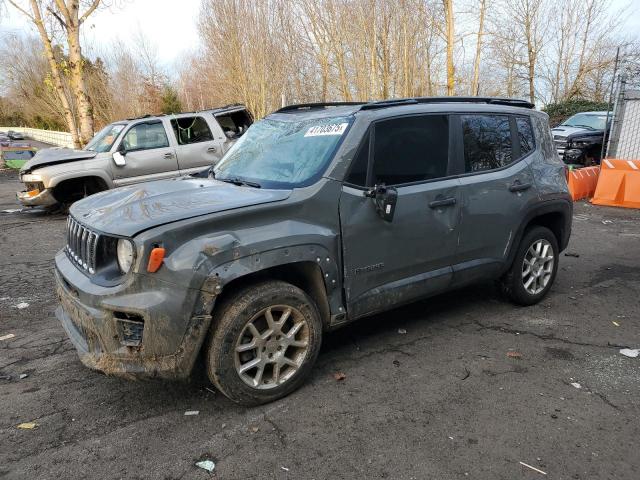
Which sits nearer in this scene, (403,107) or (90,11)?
(403,107)

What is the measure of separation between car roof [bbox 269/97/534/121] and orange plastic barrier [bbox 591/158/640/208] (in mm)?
7007

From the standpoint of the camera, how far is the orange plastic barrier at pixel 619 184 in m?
10.0

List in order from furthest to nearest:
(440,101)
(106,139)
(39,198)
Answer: (106,139), (39,198), (440,101)

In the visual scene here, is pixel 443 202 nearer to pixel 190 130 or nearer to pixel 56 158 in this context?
pixel 190 130

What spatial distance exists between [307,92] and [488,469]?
23.4 metres

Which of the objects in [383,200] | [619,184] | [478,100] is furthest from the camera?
[619,184]

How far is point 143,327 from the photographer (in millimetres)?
2652

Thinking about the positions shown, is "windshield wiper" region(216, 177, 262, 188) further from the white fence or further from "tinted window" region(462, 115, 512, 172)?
the white fence

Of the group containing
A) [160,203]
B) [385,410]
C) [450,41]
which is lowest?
[385,410]

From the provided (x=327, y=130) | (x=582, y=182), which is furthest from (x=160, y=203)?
(x=582, y=182)

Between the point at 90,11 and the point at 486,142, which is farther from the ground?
the point at 90,11

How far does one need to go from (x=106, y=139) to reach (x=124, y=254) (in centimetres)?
766

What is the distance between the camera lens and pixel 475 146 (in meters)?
4.05

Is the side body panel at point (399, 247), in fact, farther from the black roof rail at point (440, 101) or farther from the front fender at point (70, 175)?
the front fender at point (70, 175)
